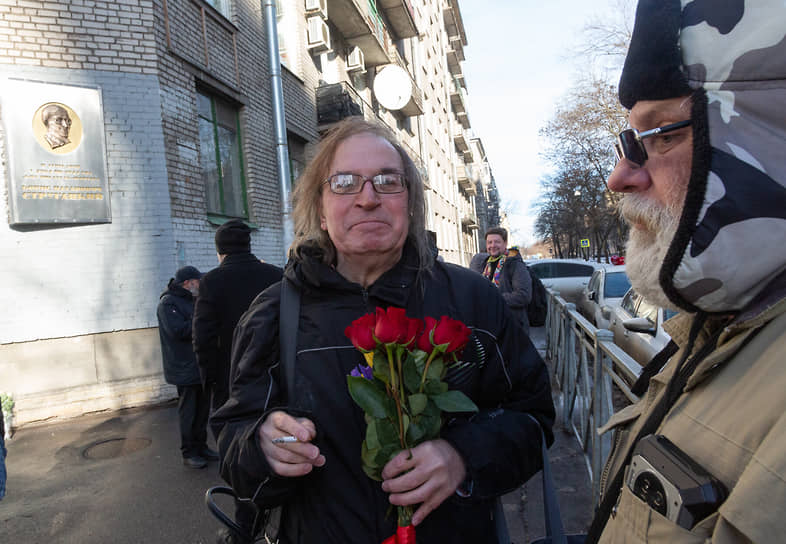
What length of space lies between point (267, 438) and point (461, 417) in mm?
568

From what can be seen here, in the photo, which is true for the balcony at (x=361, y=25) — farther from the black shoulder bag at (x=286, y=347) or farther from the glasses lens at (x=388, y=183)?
the black shoulder bag at (x=286, y=347)

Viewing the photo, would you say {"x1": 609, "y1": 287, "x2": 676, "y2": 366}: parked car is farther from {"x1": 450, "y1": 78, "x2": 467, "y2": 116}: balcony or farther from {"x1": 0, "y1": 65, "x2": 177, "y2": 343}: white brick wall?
{"x1": 450, "y1": 78, "x2": 467, "y2": 116}: balcony

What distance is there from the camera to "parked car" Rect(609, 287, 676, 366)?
3.71 meters

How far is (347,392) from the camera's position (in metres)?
1.38

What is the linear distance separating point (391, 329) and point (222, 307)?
274 cm

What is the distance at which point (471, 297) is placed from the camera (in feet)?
5.02

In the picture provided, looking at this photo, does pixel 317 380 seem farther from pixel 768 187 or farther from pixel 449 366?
pixel 768 187

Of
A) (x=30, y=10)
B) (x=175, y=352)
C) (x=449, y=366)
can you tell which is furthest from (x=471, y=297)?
(x=30, y=10)

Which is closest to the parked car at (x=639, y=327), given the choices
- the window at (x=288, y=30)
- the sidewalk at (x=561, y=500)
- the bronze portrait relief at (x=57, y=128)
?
the sidewalk at (x=561, y=500)

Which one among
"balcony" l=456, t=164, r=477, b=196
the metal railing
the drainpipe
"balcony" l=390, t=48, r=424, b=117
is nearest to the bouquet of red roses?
the metal railing

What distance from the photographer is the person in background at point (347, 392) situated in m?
1.25

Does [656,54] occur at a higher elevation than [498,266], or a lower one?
higher

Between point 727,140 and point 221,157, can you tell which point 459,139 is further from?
point 727,140

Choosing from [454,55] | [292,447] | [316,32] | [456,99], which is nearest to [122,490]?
[292,447]
